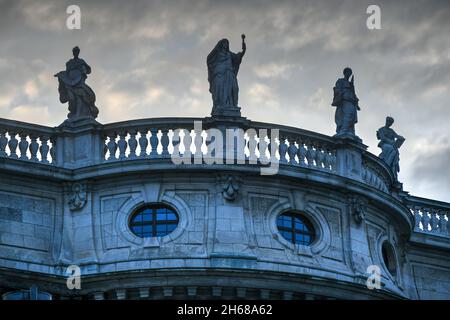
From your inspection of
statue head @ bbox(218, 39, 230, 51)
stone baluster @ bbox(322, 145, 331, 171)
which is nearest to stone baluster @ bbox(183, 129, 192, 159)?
statue head @ bbox(218, 39, 230, 51)

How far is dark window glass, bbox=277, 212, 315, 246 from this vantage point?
53.2 metres

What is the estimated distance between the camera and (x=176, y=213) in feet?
172

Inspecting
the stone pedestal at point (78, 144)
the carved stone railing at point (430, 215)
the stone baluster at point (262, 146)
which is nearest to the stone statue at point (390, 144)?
the carved stone railing at point (430, 215)

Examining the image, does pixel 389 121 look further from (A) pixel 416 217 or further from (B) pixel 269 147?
(B) pixel 269 147

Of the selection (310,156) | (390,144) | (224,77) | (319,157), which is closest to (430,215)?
(390,144)

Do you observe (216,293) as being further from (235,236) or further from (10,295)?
(10,295)

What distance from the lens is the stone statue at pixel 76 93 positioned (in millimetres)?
53438

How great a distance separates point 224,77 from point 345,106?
3934mm

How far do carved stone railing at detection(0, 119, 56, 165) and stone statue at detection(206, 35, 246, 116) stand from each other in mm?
4590

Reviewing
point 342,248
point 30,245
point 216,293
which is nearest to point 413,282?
point 342,248

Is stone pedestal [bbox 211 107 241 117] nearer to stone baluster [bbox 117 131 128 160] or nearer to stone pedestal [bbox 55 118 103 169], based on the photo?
stone baluster [bbox 117 131 128 160]

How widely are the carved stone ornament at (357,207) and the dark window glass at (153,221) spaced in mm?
5142

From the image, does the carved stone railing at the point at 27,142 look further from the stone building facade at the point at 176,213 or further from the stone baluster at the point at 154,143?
the stone baluster at the point at 154,143
